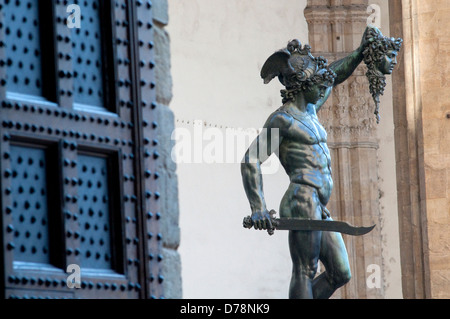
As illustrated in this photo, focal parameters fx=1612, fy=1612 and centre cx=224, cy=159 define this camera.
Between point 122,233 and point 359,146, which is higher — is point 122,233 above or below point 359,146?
below

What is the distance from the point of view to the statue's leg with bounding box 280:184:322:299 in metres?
9.55

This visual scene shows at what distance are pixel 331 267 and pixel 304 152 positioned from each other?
707mm

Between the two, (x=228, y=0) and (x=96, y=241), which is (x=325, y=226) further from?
(x=228, y=0)

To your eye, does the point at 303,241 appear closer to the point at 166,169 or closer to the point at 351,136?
the point at 166,169

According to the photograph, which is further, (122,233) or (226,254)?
(226,254)

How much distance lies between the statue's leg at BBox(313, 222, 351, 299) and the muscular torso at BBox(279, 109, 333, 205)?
279 mm

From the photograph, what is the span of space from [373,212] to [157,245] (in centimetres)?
1039

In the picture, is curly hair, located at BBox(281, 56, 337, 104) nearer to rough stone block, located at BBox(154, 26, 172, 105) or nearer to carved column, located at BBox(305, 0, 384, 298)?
rough stone block, located at BBox(154, 26, 172, 105)

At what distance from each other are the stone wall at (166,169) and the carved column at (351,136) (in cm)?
995

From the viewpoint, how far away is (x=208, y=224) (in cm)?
1670

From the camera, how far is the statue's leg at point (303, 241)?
955 centimetres

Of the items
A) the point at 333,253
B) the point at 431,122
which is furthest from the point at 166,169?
the point at 431,122

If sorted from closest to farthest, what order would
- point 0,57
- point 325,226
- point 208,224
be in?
point 0,57
point 325,226
point 208,224

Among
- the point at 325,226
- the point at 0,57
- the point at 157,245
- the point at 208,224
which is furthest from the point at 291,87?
the point at 208,224
